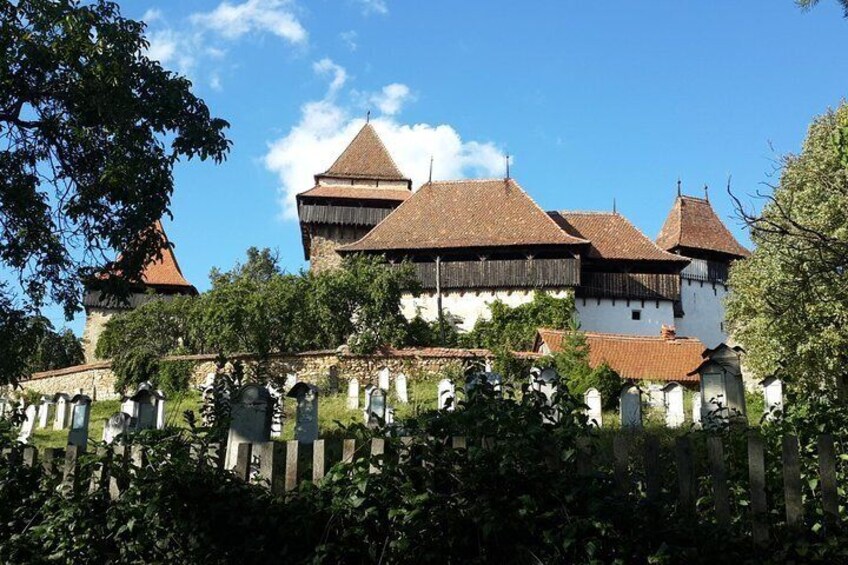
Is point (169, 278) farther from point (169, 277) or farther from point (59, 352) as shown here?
point (59, 352)

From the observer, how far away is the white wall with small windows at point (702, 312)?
123ft

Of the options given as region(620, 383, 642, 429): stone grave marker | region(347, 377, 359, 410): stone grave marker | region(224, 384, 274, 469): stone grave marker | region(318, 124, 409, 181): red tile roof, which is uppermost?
region(318, 124, 409, 181): red tile roof

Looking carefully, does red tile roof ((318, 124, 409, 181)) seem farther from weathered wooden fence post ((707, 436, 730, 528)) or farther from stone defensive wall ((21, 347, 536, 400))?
weathered wooden fence post ((707, 436, 730, 528))

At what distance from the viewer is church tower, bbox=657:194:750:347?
37812 millimetres

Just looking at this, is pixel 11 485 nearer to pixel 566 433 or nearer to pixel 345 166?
pixel 566 433

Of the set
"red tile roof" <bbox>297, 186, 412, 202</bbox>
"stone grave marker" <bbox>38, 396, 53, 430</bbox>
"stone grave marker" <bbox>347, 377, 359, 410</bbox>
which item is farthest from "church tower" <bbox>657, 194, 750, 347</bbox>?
"stone grave marker" <bbox>38, 396, 53, 430</bbox>

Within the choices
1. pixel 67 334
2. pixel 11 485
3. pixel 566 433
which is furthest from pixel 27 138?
pixel 67 334

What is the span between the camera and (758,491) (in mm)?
3990

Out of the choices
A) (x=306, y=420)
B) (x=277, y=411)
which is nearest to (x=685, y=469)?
(x=277, y=411)

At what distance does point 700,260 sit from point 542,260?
31.4 ft

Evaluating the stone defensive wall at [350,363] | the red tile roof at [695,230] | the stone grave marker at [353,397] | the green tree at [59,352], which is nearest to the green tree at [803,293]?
the stone defensive wall at [350,363]

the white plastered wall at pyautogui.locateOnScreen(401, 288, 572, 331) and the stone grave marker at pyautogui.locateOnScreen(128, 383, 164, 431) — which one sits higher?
the white plastered wall at pyautogui.locateOnScreen(401, 288, 572, 331)

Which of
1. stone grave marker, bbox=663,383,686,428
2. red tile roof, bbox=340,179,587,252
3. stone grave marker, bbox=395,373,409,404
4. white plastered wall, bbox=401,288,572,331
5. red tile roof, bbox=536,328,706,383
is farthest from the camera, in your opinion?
red tile roof, bbox=340,179,587,252

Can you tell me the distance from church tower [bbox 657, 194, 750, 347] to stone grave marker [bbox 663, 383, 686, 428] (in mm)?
22258
